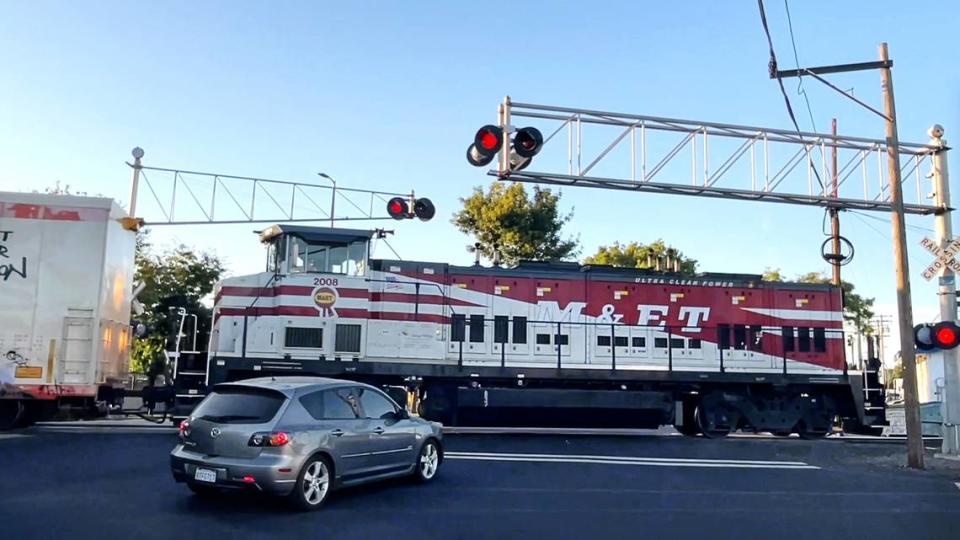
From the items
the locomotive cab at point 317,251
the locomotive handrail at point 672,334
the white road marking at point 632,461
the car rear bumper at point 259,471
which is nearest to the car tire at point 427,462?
the white road marking at point 632,461

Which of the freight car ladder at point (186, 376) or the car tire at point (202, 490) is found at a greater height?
the freight car ladder at point (186, 376)

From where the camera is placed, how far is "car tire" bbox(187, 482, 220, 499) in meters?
8.73

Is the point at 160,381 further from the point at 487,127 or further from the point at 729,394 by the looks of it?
the point at 729,394

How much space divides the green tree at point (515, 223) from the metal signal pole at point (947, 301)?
50.4 ft

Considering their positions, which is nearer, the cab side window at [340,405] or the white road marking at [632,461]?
the cab side window at [340,405]

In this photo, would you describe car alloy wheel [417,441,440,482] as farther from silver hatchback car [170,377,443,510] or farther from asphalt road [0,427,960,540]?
silver hatchback car [170,377,443,510]

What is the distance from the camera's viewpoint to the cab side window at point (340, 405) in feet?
30.7

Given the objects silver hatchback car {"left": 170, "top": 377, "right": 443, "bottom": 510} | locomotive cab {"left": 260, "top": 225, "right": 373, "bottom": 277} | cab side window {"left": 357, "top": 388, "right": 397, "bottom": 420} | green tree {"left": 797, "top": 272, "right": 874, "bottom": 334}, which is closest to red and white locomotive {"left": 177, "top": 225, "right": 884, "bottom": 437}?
locomotive cab {"left": 260, "top": 225, "right": 373, "bottom": 277}

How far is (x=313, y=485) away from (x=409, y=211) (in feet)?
39.6

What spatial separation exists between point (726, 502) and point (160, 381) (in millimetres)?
12501

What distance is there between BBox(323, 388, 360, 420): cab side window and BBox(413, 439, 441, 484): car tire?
139 centimetres

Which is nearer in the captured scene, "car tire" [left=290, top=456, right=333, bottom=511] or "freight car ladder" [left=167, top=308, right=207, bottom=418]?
"car tire" [left=290, top=456, right=333, bottom=511]

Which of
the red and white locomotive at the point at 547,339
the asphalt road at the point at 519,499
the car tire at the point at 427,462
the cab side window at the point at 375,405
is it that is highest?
the red and white locomotive at the point at 547,339

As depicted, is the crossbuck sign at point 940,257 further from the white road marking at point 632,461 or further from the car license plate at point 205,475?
the car license plate at point 205,475
